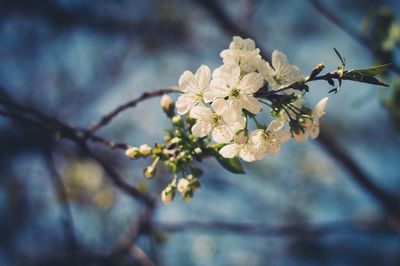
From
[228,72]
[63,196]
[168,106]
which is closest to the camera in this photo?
[228,72]

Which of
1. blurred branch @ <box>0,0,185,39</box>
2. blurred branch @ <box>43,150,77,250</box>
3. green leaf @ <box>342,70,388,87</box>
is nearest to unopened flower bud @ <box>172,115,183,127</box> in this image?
green leaf @ <box>342,70,388,87</box>

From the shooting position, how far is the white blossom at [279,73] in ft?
3.96

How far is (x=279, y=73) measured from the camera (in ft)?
4.10

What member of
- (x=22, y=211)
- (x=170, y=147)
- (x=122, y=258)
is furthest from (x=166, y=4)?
(x=170, y=147)

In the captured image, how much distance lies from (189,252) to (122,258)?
10.1ft

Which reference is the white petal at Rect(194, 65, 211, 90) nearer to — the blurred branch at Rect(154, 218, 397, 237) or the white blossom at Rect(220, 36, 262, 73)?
the white blossom at Rect(220, 36, 262, 73)

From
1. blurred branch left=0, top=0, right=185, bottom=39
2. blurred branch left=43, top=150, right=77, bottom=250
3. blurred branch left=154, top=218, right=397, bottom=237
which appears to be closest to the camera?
blurred branch left=43, top=150, right=77, bottom=250

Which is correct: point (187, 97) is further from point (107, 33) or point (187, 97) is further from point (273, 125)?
point (107, 33)

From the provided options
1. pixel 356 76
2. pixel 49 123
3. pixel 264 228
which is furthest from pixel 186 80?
pixel 264 228

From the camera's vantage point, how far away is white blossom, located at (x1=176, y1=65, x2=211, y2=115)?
1271 millimetres

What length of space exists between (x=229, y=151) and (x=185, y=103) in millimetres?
197

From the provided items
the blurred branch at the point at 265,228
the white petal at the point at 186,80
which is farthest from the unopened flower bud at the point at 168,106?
the blurred branch at the point at 265,228

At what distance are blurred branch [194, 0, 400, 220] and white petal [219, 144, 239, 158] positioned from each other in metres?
1.83

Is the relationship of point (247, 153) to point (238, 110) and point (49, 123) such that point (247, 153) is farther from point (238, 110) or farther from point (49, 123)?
point (49, 123)
